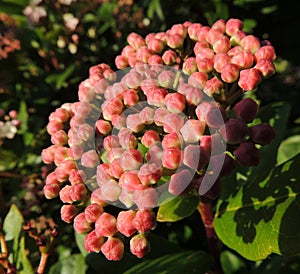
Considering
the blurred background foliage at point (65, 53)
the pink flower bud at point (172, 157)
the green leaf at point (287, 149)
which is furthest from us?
the blurred background foliage at point (65, 53)

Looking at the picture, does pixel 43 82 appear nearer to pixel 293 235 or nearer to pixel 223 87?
pixel 223 87

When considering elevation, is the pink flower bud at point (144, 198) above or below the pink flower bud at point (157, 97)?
below

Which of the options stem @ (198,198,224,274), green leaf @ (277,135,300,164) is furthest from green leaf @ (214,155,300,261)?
green leaf @ (277,135,300,164)

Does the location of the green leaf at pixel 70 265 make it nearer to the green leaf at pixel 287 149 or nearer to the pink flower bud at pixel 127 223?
the pink flower bud at pixel 127 223

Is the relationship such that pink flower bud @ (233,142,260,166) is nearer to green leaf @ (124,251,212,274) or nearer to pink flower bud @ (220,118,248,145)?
pink flower bud @ (220,118,248,145)

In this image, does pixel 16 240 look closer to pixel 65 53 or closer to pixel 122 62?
pixel 122 62

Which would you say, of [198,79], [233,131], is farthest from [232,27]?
[233,131]

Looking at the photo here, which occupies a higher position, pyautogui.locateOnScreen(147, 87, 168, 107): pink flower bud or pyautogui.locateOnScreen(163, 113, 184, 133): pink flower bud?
pyautogui.locateOnScreen(147, 87, 168, 107): pink flower bud

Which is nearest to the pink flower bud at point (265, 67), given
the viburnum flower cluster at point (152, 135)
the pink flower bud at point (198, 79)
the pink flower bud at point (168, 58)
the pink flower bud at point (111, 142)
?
the viburnum flower cluster at point (152, 135)

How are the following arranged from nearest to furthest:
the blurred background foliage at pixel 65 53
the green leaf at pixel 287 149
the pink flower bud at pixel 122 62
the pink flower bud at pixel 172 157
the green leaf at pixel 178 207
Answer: the pink flower bud at pixel 172 157 → the green leaf at pixel 178 207 → the pink flower bud at pixel 122 62 → the green leaf at pixel 287 149 → the blurred background foliage at pixel 65 53
